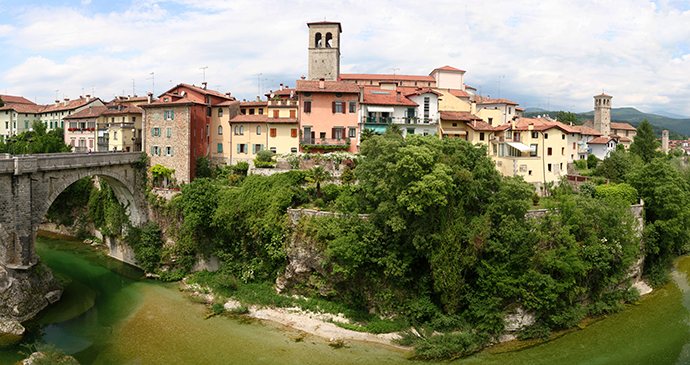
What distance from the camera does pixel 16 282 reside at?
26.8 meters

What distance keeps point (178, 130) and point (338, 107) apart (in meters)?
17.3

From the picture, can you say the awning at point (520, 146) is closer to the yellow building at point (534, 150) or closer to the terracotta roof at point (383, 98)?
the yellow building at point (534, 150)

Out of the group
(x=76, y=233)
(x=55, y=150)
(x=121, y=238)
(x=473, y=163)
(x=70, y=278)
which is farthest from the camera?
(x=55, y=150)

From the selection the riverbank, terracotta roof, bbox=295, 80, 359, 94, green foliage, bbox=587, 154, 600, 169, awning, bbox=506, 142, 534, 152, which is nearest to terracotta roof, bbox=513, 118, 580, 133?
awning, bbox=506, 142, 534, 152

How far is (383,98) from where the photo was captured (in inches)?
1815

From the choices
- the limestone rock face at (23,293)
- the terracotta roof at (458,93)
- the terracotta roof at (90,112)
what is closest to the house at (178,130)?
the limestone rock face at (23,293)

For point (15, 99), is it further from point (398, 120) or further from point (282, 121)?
point (398, 120)

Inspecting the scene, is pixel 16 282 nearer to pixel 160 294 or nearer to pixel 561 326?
pixel 160 294

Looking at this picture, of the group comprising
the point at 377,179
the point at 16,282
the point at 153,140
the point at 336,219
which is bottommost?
the point at 16,282

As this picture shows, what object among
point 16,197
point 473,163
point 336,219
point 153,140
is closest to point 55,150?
point 153,140

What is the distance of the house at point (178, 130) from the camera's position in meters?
41.9

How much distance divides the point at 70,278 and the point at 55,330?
9.97 m

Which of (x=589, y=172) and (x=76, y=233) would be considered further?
(x=589, y=172)

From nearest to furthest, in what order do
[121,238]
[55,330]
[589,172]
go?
[55,330] < [121,238] < [589,172]
